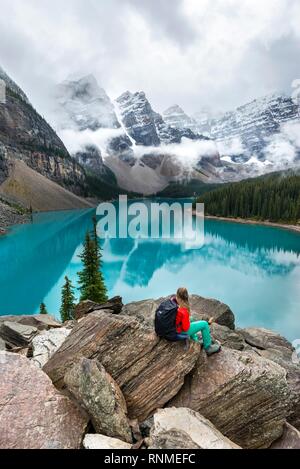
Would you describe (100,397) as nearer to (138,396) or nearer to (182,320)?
(138,396)

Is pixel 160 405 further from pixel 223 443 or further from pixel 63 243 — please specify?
pixel 63 243

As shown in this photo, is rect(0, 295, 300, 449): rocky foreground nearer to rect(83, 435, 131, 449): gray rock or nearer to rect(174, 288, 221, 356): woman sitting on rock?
rect(83, 435, 131, 449): gray rock

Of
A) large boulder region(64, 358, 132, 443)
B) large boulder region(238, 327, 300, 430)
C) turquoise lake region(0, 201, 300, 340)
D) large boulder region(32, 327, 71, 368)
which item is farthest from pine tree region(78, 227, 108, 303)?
large boulder region(64, 358, 132, 443)

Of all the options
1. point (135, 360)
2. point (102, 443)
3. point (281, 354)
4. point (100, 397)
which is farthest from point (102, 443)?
point (281, 354)

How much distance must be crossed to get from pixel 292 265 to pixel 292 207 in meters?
62.5

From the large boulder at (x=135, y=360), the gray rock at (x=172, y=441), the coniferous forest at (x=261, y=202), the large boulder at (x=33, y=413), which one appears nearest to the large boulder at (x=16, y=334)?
the large boulder at (x=135, y=360)

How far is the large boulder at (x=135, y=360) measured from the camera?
946 centimetres

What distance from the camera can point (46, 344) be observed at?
14.2 meters

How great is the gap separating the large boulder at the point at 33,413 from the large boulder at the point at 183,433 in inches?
78.6

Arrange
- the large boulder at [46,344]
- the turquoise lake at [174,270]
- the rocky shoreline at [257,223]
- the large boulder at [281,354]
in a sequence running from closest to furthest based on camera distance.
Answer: the large boulder at [281,354] < the large boulder at [46,344] < the turquoise lake at [174,270] < the rocky shoreline at [257,223]

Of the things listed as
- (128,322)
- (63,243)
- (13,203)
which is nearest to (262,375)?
(128,322)

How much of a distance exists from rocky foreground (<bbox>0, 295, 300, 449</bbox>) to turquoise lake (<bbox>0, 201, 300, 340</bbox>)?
30349mm

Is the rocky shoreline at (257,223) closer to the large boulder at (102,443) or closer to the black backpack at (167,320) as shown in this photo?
the black backpack at (167,320)

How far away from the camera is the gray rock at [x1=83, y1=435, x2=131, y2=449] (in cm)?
788
